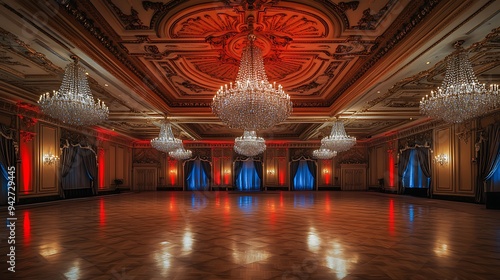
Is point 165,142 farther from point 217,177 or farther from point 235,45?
point 217,177

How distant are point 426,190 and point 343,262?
10799 millimetres

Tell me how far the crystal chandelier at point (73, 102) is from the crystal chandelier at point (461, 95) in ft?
19.3

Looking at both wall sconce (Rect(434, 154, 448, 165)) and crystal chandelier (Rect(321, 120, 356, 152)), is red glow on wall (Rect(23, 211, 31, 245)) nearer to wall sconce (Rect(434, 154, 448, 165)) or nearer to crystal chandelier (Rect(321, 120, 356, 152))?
crystal chandelier (Rect(321, 120, 356, 152))

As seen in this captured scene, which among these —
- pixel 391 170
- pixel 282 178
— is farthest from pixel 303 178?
pixel 391 170

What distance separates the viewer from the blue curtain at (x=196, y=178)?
1783 centimetres

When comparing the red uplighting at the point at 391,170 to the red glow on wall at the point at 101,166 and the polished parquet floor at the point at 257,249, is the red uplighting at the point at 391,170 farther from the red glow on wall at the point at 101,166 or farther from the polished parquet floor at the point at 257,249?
the red glow on wall at the point at 101,166

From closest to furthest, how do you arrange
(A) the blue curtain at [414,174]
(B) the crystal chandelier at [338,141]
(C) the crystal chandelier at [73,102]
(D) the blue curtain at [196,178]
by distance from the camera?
(C) the crystal chandelier at [73,102] → (B) the crystal chandelier at [338,141] → (A) the blue curtain at [414,174] → (D) the blue curtain at [196,178]

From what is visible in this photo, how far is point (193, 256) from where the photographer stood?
3.19 metres

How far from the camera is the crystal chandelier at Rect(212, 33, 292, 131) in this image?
482cm

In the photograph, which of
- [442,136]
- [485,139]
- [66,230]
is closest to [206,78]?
[66,230]

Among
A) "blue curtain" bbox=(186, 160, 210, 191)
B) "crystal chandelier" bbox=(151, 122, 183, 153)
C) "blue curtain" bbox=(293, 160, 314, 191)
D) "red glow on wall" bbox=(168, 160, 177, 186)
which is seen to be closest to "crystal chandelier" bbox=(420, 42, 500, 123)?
"crystal chandelier" bbox=(151, 122, 183, 153)

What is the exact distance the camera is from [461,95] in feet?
15.3

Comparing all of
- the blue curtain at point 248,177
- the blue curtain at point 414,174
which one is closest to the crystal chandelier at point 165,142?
the blue curtain at point 248,177

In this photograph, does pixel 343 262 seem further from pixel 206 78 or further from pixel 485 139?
pixel 485 139
